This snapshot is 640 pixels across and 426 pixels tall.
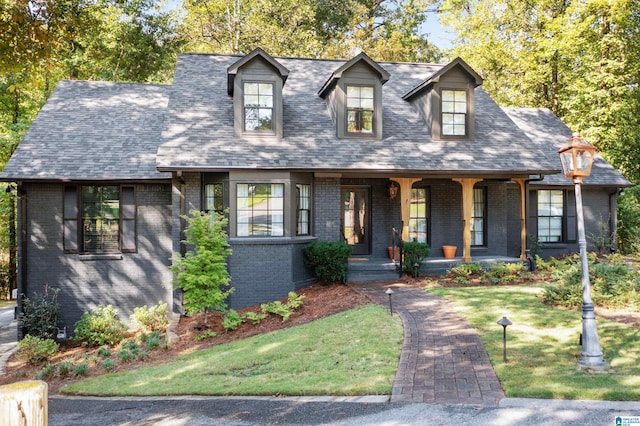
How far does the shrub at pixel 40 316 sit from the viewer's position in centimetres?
1252

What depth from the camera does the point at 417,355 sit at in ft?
23.7

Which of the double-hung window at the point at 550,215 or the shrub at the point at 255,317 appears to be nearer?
the shrub at the point at 255,317

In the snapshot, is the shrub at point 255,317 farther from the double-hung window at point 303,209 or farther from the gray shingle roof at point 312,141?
the gray shingle roof at point 312,141

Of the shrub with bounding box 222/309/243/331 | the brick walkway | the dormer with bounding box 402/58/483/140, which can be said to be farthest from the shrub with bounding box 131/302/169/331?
the dormer with bounding box 402/58/483/140

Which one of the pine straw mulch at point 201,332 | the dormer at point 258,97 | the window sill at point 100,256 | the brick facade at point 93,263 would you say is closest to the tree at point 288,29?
the dormer at point 258,97

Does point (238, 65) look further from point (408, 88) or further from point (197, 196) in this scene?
point (408, 88)

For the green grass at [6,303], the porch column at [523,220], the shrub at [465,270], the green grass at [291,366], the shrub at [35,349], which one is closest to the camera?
the green grass at [291,366]

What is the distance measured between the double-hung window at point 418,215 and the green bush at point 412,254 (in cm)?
182

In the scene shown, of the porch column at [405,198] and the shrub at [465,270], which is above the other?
the porch column at [405,198]

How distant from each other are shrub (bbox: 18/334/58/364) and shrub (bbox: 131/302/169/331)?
6.83 ft

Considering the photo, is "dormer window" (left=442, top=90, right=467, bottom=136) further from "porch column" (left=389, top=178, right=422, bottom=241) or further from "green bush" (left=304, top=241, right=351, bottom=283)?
"green bush" (left=304, top=241, right=351, bottom=283)

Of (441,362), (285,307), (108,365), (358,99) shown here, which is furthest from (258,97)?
(441,362)

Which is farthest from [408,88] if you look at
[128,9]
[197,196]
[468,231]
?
[128,9]

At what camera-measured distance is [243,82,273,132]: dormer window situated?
13648 millimetres
